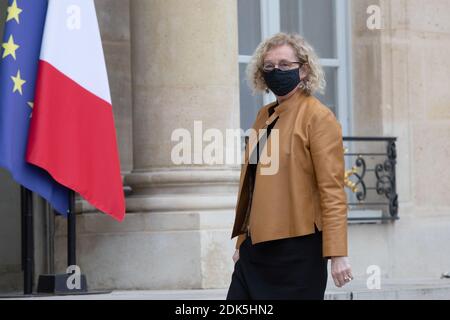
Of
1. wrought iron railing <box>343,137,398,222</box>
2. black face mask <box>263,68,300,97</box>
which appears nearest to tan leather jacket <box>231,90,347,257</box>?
black face mask <box>263,68,300,97</box>

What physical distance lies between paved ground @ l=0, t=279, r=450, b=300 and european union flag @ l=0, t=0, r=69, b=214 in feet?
2.79

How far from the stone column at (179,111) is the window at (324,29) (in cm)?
161

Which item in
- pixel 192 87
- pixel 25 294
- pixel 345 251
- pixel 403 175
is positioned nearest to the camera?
pixel 345 251

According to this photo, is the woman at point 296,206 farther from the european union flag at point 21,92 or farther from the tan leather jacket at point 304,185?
the european union flag at point 21,92

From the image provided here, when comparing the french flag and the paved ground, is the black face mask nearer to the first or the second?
the paved ground

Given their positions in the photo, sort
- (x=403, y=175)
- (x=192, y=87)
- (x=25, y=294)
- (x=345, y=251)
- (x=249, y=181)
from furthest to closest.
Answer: (x=403, y=175)
(x=192, y=87)
(x=25, y=294)
(x=249, y=181)
(x=345, y=251)

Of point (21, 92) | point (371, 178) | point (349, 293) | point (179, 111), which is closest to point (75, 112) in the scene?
point (21, 92)

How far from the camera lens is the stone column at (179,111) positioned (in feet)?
36.5

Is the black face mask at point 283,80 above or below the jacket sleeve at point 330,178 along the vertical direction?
above

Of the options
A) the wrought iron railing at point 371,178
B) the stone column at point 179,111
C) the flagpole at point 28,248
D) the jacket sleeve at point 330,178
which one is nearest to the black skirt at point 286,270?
the jacket sleeve at point 330,178

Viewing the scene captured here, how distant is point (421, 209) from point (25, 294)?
471 centimetres

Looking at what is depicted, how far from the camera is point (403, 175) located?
512 inches
